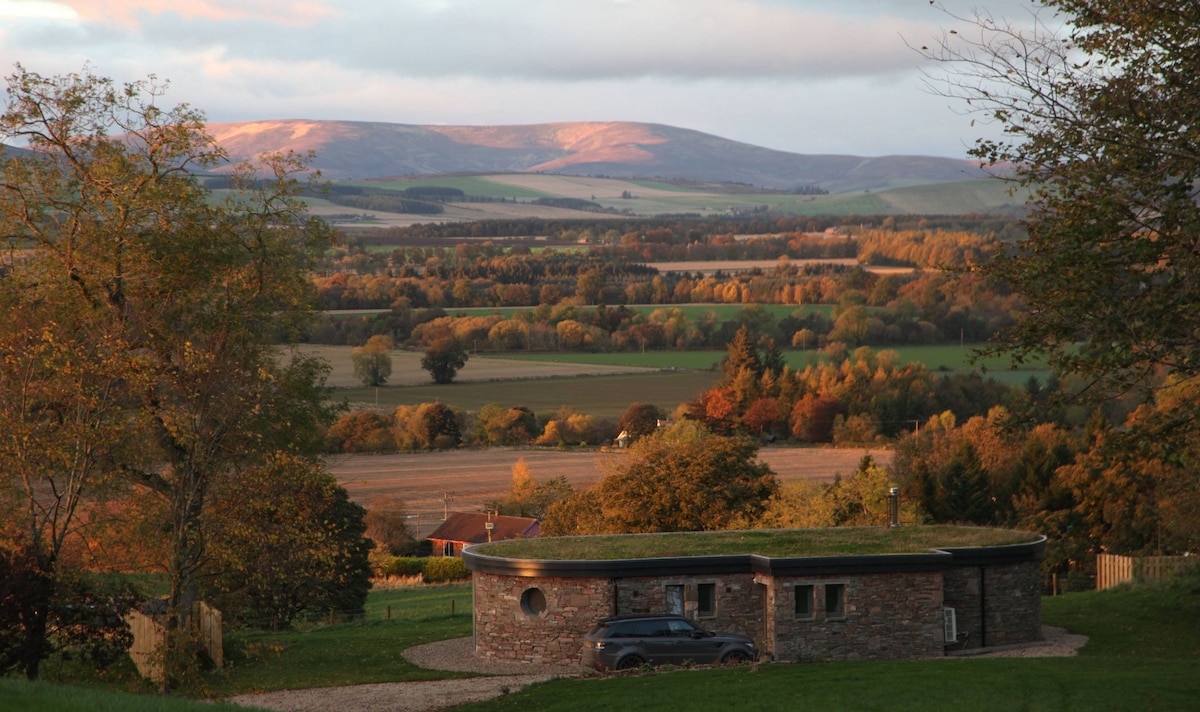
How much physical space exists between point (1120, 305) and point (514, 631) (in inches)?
542

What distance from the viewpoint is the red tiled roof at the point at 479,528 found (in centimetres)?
5719

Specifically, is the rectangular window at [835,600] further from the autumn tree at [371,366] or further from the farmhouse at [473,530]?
the autumn tree at [371,366]

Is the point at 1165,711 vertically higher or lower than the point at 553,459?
higher

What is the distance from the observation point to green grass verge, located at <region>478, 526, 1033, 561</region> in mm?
24969

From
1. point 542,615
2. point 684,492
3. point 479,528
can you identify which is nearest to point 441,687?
point 542,615

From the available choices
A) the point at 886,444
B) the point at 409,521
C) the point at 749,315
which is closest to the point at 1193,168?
the point at 409,521

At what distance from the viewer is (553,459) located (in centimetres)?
7269

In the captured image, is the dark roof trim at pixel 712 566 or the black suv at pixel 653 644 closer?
the black suv at pixel 653 644

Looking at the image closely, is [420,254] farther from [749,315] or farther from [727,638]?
[727,638]

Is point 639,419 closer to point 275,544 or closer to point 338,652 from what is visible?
point 338,652

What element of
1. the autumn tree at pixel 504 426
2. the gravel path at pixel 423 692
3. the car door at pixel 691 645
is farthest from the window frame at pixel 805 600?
the autumn tree at pixel 504 426

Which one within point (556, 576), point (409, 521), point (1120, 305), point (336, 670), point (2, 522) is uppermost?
point (1120, 305)

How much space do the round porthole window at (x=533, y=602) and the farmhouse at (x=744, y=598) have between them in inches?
0.8

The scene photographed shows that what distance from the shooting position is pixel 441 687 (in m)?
21.8
